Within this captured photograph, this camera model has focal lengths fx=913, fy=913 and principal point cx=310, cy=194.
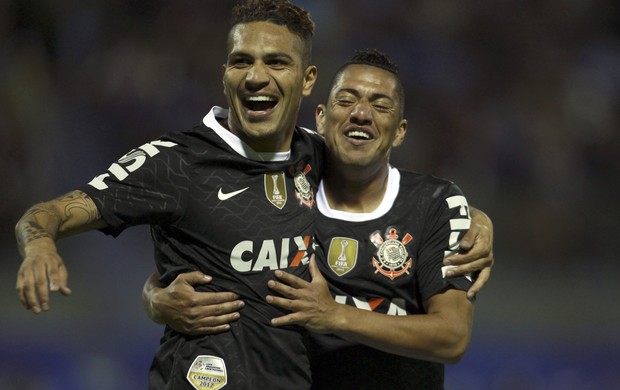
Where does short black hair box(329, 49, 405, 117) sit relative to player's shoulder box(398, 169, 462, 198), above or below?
above

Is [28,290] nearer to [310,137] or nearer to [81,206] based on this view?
[81,206]

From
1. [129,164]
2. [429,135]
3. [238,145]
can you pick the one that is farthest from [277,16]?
[429,135]

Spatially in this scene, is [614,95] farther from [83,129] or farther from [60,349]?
[60,349]

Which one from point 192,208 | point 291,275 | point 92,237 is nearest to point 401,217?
point 291,275

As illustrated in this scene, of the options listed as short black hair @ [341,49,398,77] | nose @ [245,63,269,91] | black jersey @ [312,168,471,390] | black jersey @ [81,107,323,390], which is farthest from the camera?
short black hair @ [341,49,398,77]

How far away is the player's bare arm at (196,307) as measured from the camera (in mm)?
3109

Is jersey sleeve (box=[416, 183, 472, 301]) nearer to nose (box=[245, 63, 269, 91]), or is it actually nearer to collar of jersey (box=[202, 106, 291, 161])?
collar of jersey (box=[202, 106, 291, 161])

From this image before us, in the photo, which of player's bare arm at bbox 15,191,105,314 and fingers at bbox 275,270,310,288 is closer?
player's bare arm at bbox 15,191,105,314

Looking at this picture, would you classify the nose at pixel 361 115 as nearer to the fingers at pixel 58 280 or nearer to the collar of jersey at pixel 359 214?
the collar of jersey at pixel 359 214

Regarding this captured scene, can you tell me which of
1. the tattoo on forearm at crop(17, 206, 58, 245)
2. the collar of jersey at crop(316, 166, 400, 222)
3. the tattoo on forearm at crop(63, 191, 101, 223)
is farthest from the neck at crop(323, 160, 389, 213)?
the tattoo on forearm at crop(17, 206, 58, 245)

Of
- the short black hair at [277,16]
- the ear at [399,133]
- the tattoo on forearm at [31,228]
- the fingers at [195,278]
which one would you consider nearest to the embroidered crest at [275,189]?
the fingers at [195,278]

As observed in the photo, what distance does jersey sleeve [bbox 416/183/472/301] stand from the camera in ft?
11.6

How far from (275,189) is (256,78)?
403 mm

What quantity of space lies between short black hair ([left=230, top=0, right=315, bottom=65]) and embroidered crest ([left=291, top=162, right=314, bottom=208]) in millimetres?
411
